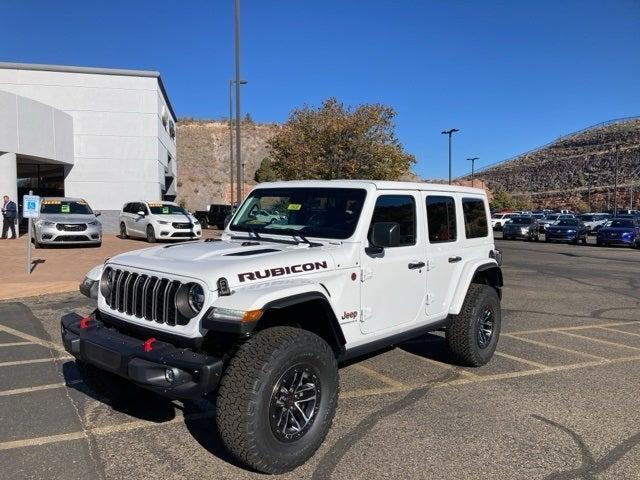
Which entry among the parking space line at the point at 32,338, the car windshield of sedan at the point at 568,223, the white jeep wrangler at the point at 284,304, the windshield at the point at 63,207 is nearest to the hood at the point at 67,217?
the windshield at the point at 63,207

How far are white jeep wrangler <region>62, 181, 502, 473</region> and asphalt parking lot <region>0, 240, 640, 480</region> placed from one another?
0.38m

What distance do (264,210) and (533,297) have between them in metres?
7.37

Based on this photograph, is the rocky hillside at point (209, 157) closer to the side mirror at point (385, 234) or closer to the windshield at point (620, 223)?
the windshield at point (620, 223)

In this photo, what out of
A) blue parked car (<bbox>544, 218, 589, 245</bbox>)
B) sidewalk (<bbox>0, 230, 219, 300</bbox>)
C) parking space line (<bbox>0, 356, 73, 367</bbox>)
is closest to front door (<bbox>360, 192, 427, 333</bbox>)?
parking space line (<bbox>0, 356, 73, 367</bbox>)

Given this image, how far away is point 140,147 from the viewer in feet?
88.7

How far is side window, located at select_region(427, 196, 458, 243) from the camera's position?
17.0 ft

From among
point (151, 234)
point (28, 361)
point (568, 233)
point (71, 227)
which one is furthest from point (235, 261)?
point (568, 233)

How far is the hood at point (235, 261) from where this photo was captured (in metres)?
3.56

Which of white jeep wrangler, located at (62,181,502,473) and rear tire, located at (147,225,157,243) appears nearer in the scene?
white jeep wrangler, located at (62,181,502,473)

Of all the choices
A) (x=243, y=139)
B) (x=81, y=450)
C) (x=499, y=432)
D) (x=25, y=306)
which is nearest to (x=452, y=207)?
(x=499, y=432)

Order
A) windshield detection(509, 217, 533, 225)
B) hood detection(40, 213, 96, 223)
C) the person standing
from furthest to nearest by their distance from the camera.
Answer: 1. windshield detection(509, 217, 533, 225)
2. the person standing
3. hood detection(40, 213, 96, 223)

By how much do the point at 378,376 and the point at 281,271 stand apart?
2.22 meters

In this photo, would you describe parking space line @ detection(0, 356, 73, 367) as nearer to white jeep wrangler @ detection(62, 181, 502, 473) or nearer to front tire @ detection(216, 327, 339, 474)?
white jeep wrangler @ detection(62, 181, 502, 473)

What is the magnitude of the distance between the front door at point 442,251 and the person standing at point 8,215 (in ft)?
66.1
